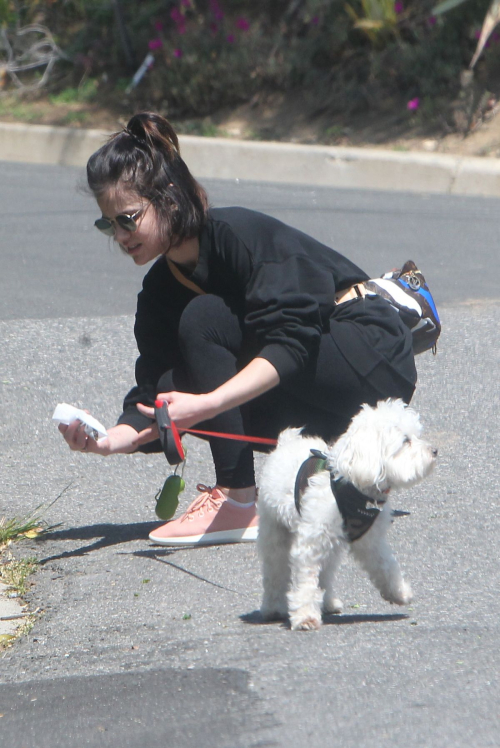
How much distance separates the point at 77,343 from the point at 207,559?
7.51 feet

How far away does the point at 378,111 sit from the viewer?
13125mm

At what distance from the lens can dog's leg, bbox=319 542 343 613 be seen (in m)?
2.74

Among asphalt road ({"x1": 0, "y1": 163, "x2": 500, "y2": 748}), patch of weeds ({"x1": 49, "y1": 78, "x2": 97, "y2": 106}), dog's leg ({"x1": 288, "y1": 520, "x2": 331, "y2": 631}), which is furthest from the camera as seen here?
patch of weeds ({"x1": 49, "y1": 78, "x2": 97, "y2": 106})

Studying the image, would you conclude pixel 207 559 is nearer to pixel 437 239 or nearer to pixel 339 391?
pixel 339 391

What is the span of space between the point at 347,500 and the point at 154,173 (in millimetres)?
1163

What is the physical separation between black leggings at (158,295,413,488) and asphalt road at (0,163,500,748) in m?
0.47

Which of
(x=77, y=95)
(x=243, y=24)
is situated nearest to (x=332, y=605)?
(x=243, y=24)

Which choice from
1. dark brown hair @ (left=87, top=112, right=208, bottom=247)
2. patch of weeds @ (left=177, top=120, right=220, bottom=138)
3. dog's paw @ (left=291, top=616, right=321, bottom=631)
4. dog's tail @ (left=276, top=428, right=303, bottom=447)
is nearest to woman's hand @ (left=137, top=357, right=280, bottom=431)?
dog's tail @ (left=276, top=428, right=303, bottom=447)

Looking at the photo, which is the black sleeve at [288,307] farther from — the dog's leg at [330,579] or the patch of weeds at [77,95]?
the patch of weeds at [77,95]

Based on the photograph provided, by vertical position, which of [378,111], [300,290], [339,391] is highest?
[300,290]

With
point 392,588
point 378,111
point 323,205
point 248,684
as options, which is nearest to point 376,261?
point 323,205

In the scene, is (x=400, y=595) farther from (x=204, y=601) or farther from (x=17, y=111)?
(x=17, y=111)

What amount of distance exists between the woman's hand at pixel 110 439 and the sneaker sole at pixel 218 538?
391mm

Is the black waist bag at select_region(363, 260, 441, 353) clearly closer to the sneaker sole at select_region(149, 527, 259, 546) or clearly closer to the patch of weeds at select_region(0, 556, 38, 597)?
the sneaker sole at select_region(149, 527, 259, 546)
